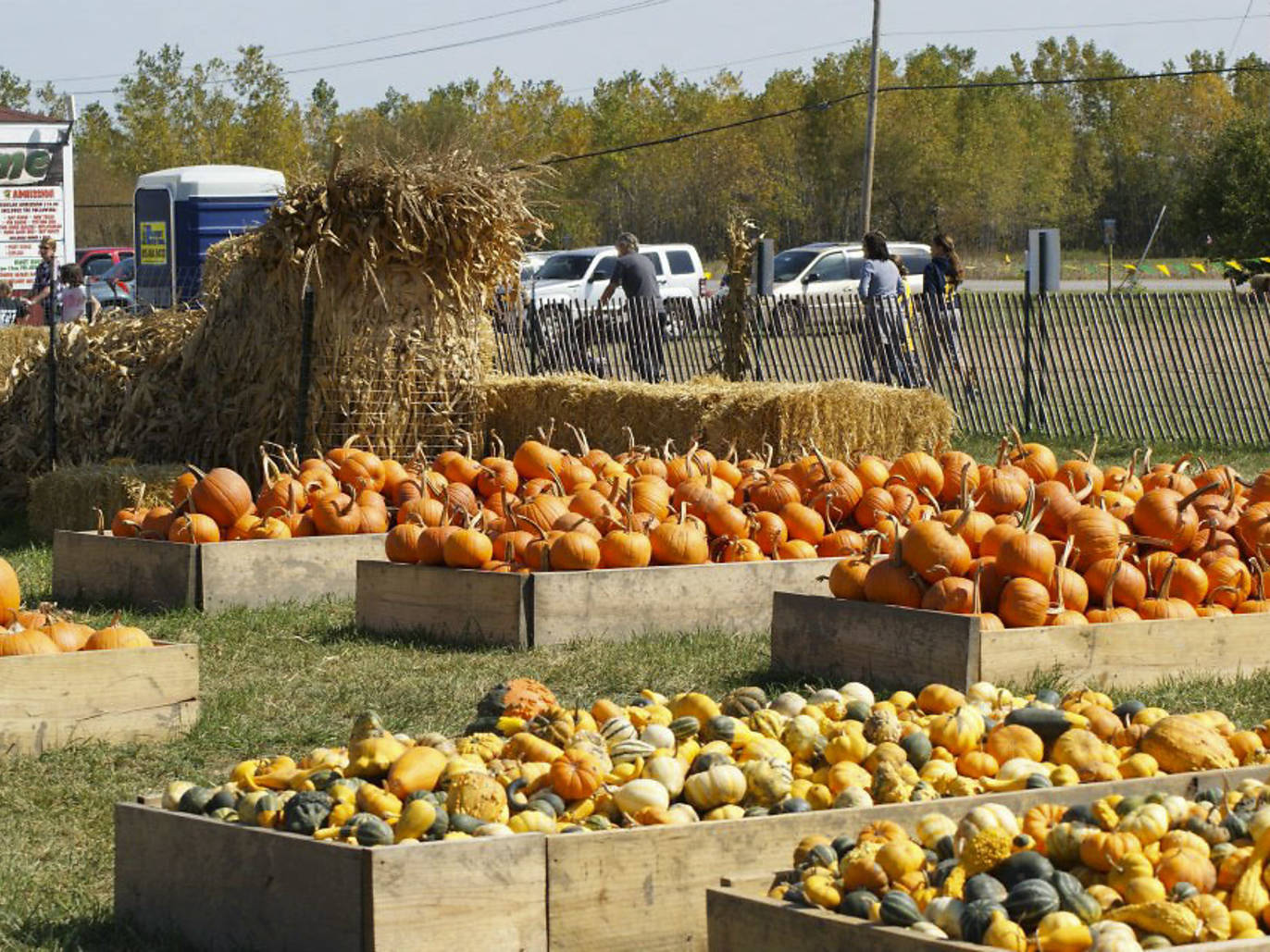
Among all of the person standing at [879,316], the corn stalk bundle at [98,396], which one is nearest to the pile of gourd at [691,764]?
the corn stalk bundle at [98,396]

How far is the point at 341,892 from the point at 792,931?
1.00 metres

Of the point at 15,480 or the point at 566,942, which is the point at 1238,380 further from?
the point at 566,942

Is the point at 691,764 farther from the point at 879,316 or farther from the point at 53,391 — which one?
the point at 879,316

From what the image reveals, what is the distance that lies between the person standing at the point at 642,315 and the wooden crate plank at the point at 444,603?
10.3 meters

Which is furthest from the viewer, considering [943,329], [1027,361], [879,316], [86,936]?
[943,329]

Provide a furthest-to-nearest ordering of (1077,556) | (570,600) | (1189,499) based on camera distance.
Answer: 1. (570,600)
2. (1189,499)
3. (1077,556)

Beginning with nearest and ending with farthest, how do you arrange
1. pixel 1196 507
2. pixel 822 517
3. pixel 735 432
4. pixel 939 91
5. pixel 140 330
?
pixel 1196 507 < pixel 822 517 < pixel 735 432 < pixel 140 330 < pixel 939 91

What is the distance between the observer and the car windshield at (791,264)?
3434cm

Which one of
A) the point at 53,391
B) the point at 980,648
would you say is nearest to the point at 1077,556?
the point at 980,648

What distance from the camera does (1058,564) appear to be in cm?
703

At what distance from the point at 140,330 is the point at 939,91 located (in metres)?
62.1

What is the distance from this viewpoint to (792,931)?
3.63 meters

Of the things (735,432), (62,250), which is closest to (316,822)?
(735,432)

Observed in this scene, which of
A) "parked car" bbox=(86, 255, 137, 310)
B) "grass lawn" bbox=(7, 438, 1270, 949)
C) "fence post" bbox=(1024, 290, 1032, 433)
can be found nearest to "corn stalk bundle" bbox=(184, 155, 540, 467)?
"grass lawn" bbox=(7, 438, 1270, 949)
